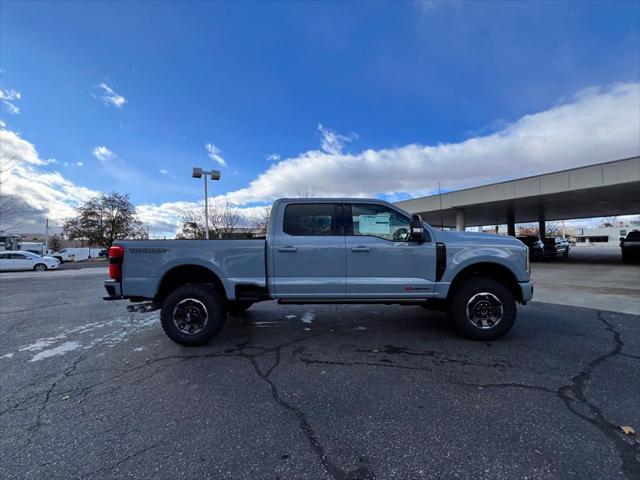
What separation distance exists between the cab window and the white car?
1135 inches

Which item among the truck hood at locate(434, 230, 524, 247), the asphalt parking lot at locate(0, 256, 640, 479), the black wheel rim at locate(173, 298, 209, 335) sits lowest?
the asphalt parking lot at locate(0, 256, 640, 479)

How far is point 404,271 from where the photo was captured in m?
4.32

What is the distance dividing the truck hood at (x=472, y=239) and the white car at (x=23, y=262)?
29802mm

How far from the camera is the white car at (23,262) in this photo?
22500 millimetres

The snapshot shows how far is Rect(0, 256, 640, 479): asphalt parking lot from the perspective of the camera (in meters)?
2.08

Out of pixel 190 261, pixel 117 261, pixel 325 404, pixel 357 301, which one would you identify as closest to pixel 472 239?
pixel 357 301

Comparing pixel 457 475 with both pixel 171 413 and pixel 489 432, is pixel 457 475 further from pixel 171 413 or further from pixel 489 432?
pixel 171 413

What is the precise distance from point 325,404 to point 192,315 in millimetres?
2432

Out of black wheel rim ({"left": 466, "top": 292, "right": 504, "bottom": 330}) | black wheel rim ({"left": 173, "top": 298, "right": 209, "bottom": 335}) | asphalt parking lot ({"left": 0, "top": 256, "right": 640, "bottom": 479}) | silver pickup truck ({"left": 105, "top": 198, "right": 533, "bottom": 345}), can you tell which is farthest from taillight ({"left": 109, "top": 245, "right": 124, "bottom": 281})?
black wheel rim ({"left": 466, "top": 292, "right": 504, "bottom": 330})

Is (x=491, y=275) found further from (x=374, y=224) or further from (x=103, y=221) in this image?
(x=103, y=221)

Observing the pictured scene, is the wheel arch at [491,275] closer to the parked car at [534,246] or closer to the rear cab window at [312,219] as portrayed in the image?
the rear cab window at [312,219]

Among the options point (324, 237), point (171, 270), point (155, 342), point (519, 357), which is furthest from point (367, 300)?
point (155, 342)

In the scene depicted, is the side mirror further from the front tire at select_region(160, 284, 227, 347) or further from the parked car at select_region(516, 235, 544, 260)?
the parked car at select_region(516, 235, 544, 260)

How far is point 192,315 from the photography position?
429cm
